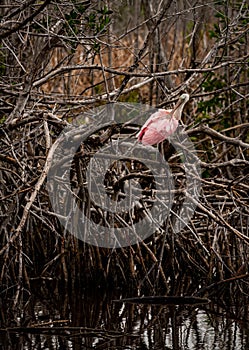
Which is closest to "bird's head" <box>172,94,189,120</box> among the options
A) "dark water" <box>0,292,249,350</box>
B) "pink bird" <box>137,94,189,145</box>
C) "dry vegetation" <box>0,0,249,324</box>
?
"pink bird" <box>137,94,189,145</box>

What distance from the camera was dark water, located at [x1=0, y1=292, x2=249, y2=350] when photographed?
407 centimetres

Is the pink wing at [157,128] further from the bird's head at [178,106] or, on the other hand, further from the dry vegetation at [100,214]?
the dry vegetation at [100,214]

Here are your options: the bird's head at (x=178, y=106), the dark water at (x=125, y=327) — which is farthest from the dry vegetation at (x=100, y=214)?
the bird's head at (x=178, y=106)

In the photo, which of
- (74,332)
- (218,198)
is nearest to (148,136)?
(74,332)

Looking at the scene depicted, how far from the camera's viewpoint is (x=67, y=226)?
5469 mm

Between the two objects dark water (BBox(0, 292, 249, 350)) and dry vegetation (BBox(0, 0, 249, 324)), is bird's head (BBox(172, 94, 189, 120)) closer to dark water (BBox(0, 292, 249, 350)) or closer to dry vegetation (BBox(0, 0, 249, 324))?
dry vegetation (BBox(0, 0, 249, 324))

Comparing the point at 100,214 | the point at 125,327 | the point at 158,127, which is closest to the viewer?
the point at 158,127

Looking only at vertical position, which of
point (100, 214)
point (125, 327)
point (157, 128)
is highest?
point (157, 128)

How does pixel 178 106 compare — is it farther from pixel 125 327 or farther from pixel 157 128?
pixel 125 327

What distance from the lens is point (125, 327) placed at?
176 inches

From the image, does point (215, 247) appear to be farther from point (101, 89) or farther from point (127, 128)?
point (101, 89)

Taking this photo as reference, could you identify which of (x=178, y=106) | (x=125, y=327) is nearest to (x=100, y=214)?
(x=125, y=327)

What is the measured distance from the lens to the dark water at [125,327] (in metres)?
4.07

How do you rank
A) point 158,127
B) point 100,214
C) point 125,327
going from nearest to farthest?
1. point 158,127
2. point 125,327
3. point 100,214
